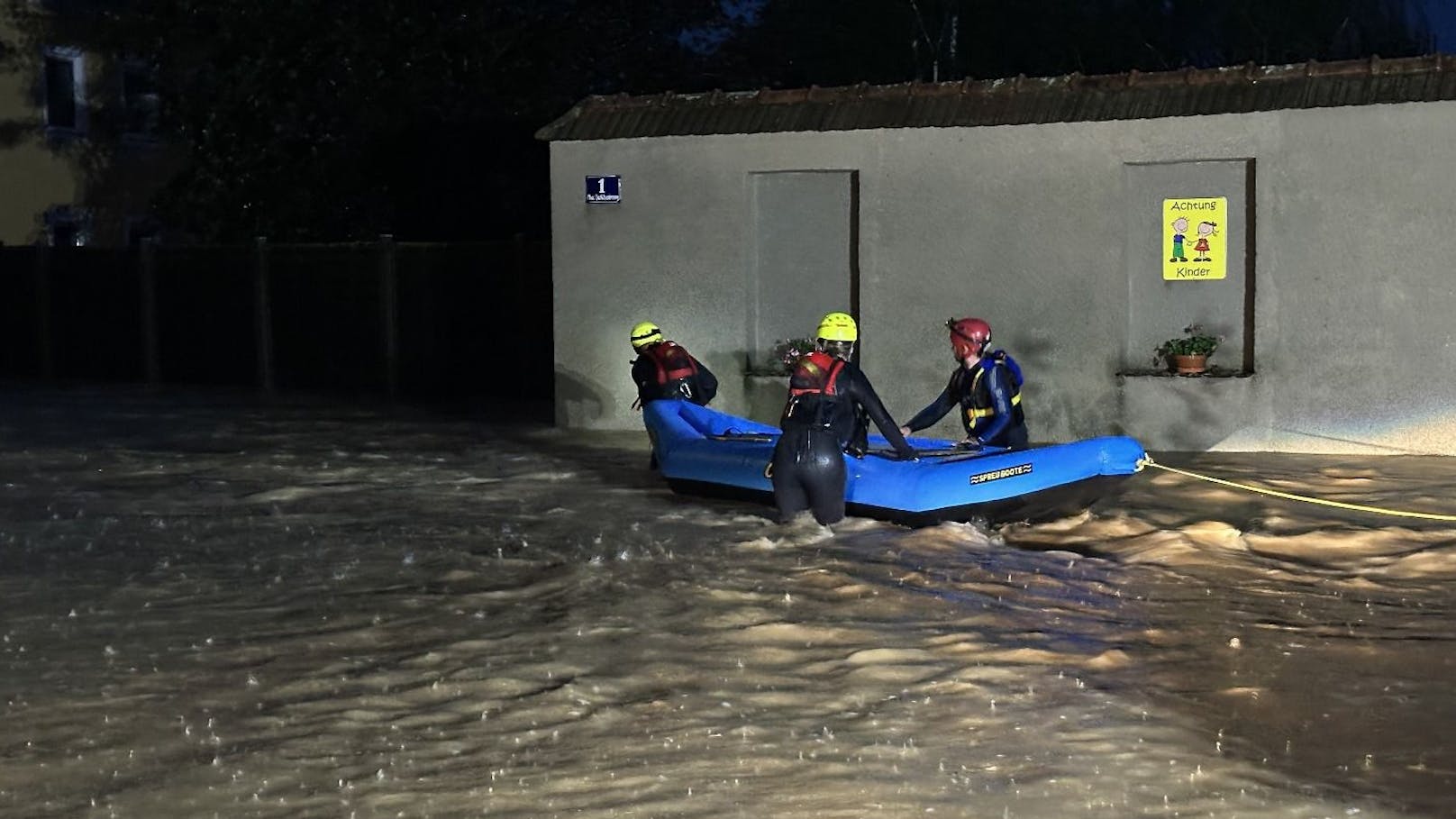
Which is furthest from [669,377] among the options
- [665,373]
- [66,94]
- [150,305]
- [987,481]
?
[66,94]

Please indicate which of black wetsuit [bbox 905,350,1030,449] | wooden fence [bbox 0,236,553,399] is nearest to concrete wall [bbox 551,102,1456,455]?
black wetsuit [bbox 905,350,1030,449]

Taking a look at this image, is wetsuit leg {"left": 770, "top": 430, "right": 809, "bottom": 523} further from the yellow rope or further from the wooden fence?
the wooden fence

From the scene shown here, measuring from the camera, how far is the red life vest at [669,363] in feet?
48.1

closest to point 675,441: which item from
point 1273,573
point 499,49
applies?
point 1273,573

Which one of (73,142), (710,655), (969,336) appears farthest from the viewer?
(73,142)

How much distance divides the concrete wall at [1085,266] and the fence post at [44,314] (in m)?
11.0

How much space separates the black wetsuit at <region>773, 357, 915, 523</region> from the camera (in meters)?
12.0

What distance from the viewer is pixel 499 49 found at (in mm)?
30203

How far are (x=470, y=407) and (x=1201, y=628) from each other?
13.6 metres

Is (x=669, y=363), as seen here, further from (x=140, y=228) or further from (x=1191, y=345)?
(x=140, y=228)

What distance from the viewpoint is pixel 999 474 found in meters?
12.2

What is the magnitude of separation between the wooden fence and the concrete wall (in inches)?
150

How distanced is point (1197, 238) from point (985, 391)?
4.22 m

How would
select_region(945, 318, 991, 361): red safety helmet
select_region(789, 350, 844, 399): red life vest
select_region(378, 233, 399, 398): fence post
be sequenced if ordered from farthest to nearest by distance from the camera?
select_region(378, 233, 399, 398): fence post < select_region(945, 318, 991, 361): red safety helmet < select_region(789, 350, 844, 399): red life vest
